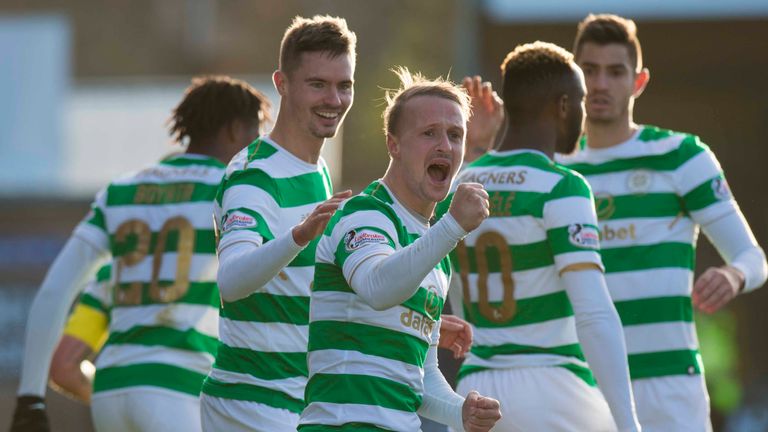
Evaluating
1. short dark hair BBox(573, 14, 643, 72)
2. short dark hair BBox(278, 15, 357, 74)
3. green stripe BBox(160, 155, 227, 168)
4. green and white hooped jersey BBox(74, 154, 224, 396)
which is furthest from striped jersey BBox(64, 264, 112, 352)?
short dark hair BBox(573, 14, 643, 72)

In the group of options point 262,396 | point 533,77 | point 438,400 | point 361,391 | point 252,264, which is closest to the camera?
point 361,391

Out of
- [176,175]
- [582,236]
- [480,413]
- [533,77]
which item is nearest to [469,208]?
[480,413]

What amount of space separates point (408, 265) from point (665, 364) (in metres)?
2.28

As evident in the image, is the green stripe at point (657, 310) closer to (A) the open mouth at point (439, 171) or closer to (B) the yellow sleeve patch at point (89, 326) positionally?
(A) the open mouth at point (439, 171)

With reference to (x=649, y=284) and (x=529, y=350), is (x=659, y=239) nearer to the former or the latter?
(x=649, y=284)

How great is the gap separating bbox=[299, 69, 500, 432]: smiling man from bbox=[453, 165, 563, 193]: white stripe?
0.88 metres

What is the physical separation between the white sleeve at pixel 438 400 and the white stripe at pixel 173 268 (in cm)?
183

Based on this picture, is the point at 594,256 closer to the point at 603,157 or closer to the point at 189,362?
the point at 603,157

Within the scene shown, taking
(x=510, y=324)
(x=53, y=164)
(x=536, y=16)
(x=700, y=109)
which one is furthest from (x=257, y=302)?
(x=53, y=164)

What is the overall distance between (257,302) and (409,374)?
1.03m

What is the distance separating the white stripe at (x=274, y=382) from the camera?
5.42 metres

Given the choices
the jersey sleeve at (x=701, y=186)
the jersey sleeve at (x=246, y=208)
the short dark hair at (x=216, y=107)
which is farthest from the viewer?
the short dark hair at (x=216, y=107)

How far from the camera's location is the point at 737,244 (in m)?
6.15

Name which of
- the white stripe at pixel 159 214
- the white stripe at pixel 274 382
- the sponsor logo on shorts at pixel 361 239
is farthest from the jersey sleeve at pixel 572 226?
the white stripe at pixel 159 214
